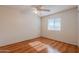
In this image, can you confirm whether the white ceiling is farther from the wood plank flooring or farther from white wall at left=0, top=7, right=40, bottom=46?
the wood plank flooring

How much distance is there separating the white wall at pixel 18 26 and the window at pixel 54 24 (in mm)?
179

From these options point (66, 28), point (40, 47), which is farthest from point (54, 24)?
point (40, 47)

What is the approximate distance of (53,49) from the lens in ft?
3.39

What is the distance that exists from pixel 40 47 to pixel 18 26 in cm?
43

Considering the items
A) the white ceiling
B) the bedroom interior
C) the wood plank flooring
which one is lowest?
the wood plank flooring

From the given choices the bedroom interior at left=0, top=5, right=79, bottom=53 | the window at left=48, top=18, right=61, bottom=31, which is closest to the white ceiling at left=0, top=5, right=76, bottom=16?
the bedroom interior at left=0, top=5, right=79, bottom=53

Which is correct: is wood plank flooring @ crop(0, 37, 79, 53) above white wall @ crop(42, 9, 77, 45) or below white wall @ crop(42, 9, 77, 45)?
below

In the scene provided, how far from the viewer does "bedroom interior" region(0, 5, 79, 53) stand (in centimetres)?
100

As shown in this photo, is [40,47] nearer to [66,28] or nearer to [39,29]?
[39,29]

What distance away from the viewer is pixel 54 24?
110 cm

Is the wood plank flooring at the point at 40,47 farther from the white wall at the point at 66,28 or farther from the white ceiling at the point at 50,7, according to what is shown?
the white ceiling at the point at 50,7
